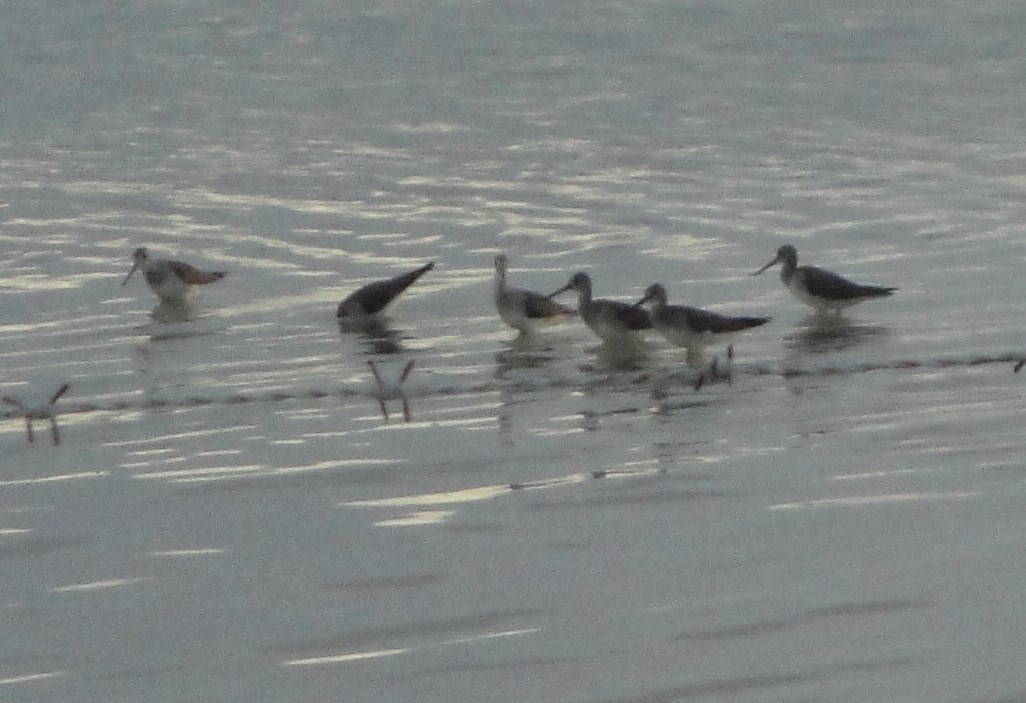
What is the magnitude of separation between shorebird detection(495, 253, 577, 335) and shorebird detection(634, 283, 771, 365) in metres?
0.88

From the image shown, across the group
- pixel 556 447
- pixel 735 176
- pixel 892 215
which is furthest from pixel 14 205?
pixel 556 447

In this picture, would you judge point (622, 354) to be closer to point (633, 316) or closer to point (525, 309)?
point (633, 316)

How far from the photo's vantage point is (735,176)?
25.1 metres

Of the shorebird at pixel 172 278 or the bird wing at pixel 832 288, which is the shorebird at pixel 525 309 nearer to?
the bird wing at pixel 832 288

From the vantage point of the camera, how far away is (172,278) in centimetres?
1875

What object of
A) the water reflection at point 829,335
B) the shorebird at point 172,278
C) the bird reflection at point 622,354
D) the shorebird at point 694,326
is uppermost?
the shorebird at point 172,278

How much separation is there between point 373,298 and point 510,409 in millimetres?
4983

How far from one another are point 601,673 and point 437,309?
1031 centimetres

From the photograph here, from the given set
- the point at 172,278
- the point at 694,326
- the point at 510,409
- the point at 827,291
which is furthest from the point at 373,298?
the point at 510,409

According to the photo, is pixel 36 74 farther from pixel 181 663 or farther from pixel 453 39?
pixel 181 663

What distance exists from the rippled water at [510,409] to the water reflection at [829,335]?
5 cm

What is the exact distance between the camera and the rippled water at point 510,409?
8023 mm

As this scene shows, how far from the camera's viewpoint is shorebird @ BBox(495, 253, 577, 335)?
1614 centimetres

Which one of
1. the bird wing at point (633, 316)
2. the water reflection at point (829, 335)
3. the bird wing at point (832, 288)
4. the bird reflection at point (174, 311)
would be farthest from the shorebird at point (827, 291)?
the bird reflection at point (174, 311)
